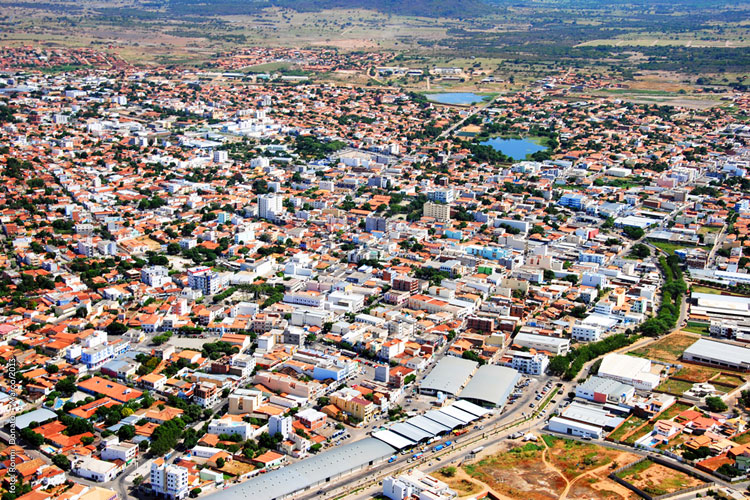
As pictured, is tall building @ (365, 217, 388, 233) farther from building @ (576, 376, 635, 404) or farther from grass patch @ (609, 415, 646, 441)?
grass patch @ (609, 415, 646, 441)

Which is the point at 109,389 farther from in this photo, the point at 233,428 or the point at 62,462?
the point at 233,428

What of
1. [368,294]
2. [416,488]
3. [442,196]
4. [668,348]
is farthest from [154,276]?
[668,348]

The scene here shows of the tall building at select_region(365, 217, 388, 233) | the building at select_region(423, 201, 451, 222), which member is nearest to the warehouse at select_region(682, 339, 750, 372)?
the tall building at select_region(365, 217, 388, 233)

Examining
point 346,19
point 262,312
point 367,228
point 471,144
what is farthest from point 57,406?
point 346,19

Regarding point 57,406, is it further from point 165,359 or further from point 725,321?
point 725,321

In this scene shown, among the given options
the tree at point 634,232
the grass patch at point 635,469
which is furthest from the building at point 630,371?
the tree at point 634,232
